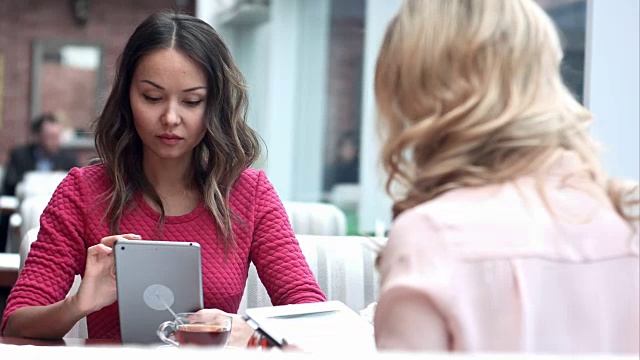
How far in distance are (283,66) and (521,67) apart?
20.7 ft

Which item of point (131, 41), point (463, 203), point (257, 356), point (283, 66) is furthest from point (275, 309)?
point (283, 66)

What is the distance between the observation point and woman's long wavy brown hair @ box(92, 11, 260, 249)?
2.23m

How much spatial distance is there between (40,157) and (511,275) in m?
8.27

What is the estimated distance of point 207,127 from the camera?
2.21 m

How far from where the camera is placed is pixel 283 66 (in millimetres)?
7438

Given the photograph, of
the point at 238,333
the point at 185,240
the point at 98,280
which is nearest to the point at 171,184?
the point at 185,240

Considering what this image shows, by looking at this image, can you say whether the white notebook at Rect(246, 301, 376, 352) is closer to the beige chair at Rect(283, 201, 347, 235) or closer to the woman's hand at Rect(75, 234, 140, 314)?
the woman's hand at Rect(75, 234, 140, 314)

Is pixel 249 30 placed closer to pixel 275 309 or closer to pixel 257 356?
pixel 275 309

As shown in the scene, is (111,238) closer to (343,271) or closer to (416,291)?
(416,291)

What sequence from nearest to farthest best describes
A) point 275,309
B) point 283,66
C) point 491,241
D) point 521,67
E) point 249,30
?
point 491,241, point 521,67, point 275,309, point 283,66, point 249,30

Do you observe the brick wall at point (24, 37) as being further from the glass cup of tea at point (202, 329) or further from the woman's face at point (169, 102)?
the glass cup of tea at point (202, 329)

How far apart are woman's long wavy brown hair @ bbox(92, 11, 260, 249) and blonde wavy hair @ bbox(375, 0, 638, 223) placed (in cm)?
108

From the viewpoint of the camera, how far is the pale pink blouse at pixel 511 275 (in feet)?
3.48

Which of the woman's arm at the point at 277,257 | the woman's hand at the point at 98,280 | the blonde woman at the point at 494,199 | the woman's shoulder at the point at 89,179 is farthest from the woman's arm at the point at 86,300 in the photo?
the blonde woman at the point at 494,199
